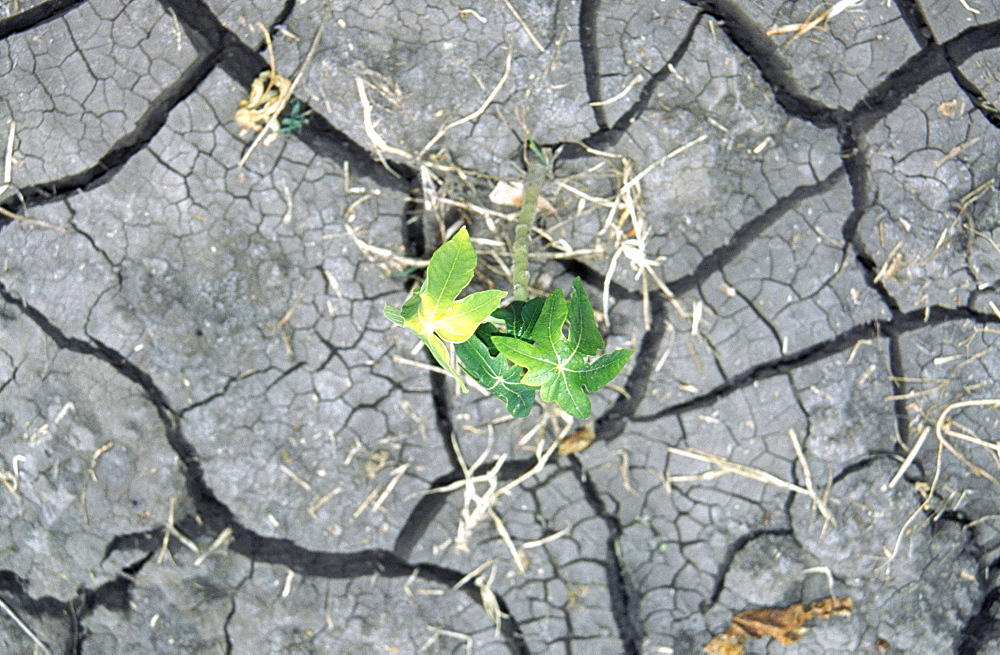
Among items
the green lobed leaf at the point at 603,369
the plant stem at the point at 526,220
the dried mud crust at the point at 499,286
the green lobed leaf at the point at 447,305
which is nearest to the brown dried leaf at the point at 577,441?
the dried mud crust at the point at 499,286

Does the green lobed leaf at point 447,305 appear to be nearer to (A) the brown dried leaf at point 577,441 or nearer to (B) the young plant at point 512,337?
(B) the young plant at point 512,337

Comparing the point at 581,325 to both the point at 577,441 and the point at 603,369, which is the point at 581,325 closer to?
the point at 603,369

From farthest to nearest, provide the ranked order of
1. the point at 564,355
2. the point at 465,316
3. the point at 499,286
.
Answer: the point at 499,286 → the point at 564,355 → the point at 465,316

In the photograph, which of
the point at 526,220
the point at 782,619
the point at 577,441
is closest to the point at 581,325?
the point at 526,220

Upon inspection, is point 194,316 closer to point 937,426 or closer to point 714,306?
point 714,306

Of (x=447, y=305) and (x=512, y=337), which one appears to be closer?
(x=447, y=305)

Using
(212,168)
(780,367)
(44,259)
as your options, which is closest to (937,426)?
(780,367)
